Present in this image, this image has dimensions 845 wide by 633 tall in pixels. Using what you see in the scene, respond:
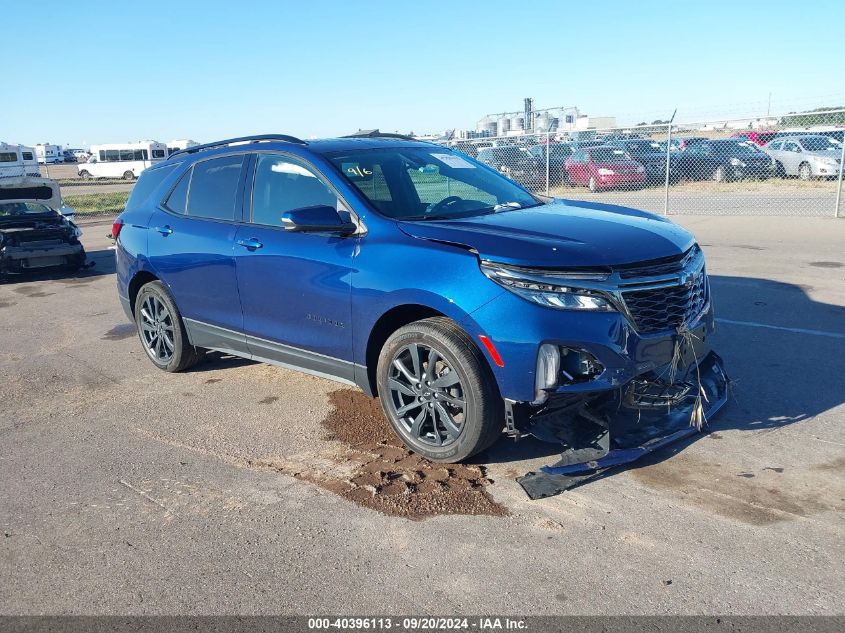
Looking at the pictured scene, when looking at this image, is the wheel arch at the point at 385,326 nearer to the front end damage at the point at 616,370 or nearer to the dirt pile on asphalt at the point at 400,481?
the dirt pile on asphalt at the point at 400,481

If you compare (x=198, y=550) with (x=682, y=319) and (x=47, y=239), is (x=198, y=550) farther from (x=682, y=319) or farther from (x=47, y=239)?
(x=47, y=239)

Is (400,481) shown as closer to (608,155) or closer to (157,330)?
(157,330)

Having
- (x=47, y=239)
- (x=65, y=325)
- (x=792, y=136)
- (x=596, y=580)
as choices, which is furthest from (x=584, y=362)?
(x=792, y=136)

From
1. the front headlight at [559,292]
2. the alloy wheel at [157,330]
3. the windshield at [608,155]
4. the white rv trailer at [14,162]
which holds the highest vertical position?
the white rv trailer at [14,162]

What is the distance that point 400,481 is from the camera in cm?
436

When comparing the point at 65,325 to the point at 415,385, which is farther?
the point at 65,325

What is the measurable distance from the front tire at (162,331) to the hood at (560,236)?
2.67 meters

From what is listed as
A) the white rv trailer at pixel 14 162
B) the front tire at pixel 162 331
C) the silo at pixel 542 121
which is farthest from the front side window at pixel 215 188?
the silo at pixel 542 121

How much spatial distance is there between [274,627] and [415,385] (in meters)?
1.75

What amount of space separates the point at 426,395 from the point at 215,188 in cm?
267

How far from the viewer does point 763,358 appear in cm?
619

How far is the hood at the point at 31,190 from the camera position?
48.1 feet

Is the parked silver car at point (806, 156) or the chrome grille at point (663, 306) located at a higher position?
the parked silver car at point (806, 156)

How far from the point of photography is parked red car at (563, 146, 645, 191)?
827 inches
